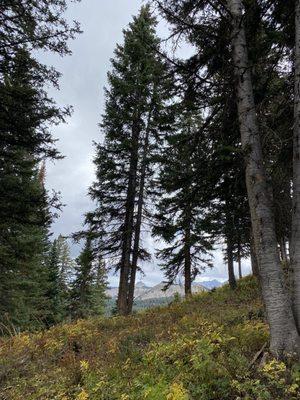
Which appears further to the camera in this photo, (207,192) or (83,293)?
(83,293)

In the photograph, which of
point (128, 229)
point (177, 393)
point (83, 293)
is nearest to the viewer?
point (177, 393)

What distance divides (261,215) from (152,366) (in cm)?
341

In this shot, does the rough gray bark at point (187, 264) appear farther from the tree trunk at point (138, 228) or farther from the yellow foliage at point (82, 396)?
the yellow foliage at point (82, 396)

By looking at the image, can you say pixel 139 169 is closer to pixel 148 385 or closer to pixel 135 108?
pixel 135 108

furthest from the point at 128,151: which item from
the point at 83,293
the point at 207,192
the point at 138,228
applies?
the point at 83,293

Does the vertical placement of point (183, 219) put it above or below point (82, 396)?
above

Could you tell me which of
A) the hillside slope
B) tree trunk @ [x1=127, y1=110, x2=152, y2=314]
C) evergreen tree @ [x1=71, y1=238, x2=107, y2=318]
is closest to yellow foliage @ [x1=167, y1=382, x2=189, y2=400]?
the hillside slope

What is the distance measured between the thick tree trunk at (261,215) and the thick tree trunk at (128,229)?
1280 cm

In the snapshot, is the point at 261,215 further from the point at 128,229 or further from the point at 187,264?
the point at 187,264

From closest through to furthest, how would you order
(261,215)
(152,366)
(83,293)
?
(261,215), (152,366), (83,293)

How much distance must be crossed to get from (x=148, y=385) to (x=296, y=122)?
17.2 ft

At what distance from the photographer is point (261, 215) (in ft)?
21.4

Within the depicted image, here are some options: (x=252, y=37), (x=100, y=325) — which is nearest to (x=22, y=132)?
(x=100, y=325)

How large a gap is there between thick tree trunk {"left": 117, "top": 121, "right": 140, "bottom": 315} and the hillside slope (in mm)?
7272
